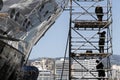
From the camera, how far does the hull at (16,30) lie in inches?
524

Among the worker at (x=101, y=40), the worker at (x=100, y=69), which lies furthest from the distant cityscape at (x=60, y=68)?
the worker at (x=101, y=40)

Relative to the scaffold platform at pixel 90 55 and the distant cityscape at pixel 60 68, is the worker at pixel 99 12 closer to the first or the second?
the scaffold platform at pixel 90 55

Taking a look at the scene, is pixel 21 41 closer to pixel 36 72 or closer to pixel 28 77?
pixel 28 77

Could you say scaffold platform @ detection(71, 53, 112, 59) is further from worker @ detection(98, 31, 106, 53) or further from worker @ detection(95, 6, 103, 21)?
worker @ detection(95, 6, 103, 21)

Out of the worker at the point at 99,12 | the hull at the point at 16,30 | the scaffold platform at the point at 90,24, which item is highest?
the worker at the point at 99,12

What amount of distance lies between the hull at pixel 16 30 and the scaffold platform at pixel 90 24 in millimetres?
5614

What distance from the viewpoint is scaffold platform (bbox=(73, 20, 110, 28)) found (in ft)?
80.0

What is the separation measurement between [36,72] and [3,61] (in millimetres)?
8325

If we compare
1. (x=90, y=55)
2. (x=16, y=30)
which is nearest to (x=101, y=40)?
(x=90, y=55)

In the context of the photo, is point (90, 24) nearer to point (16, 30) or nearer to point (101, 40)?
point (101, 40)

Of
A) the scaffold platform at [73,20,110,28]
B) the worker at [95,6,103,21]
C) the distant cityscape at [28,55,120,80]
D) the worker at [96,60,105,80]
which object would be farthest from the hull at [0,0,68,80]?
the distant cityscape at [28,55,120,80]

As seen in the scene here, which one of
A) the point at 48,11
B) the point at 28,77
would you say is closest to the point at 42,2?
the point at 48,11

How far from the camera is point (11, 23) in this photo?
14250 mm

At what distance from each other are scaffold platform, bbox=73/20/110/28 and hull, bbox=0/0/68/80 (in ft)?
18.4
